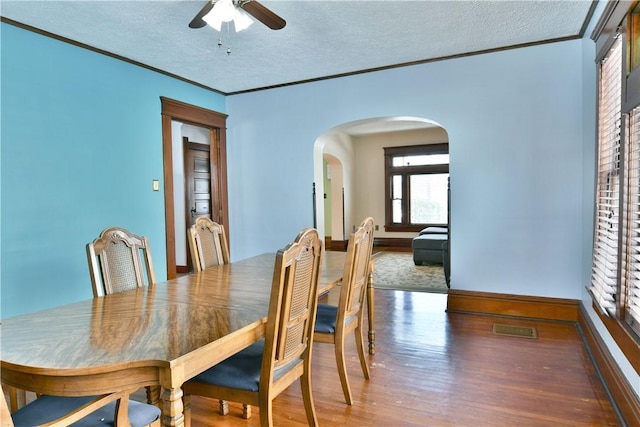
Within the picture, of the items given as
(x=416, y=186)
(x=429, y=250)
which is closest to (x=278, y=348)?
(x=429, y=250)

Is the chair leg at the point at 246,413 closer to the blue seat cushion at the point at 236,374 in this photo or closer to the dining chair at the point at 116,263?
the dining chair at the point at 116,263

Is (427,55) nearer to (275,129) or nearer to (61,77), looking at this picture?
(275,129)

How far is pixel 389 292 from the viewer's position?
15.3ft

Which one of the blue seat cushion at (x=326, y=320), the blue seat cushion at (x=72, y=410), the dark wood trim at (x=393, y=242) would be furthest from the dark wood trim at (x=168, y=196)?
the dark wood trim at (x=393, y=242)

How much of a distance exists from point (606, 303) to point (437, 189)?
6.60 metres

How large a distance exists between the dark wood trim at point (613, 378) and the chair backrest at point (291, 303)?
1.47 metres

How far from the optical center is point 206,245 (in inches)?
112

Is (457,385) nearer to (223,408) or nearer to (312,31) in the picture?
(223,408)

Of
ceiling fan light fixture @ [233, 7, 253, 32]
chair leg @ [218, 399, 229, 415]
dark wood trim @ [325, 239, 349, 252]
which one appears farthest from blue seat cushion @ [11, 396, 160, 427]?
dark wood trim @ [325, 239, 349, 252]

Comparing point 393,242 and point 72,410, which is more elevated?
point 72,410

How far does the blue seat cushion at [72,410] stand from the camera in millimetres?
1313

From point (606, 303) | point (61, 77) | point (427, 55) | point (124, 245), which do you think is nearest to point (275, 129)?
point (427, 55)

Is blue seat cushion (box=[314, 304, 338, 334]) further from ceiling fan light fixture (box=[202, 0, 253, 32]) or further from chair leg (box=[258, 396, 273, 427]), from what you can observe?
ceiling fan light fixture (box=[202, 0, 253, 32])

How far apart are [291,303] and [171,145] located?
10.7 ft
